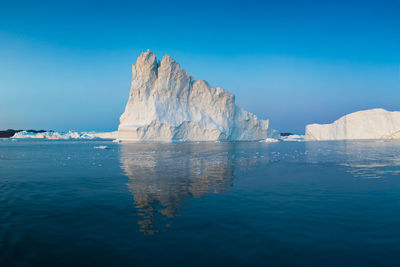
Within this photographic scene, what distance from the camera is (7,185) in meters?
6.59

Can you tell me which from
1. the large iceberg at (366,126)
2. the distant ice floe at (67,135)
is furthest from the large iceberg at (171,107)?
the distant ice floe at (67,135)

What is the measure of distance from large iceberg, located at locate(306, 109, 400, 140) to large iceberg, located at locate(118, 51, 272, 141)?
1827 cm

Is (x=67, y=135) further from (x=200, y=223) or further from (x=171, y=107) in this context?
(x=200, y=223)

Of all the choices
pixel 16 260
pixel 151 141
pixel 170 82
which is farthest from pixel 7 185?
pixel 170 82

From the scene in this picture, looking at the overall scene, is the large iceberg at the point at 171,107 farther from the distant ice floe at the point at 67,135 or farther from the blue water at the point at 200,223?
the distant ice floe at the point at 67,135

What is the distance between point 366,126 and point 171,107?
29.6 m

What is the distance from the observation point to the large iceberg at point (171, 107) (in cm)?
3431

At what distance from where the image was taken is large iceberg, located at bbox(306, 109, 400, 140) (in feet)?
128

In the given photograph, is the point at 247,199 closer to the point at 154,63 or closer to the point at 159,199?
the point at 159,199

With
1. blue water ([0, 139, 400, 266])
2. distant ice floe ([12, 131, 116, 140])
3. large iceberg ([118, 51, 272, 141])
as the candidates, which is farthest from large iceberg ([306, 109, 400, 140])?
distant ice floe ([12, 131, 116, 140])

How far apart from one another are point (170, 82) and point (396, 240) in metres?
34.5

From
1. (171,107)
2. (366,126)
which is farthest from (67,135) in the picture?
(366,126)

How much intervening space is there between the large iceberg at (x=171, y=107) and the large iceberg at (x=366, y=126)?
18.3 m

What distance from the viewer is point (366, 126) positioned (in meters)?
40.5
